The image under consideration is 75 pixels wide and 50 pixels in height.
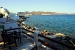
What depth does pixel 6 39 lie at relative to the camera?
25.2 feet

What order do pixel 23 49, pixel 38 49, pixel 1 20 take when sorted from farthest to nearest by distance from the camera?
pixel 1 20 < pixel 38 49 < pixel 23 49

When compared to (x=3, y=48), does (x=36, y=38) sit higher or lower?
higher

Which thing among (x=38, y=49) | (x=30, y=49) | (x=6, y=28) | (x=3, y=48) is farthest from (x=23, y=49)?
(x=6, y=28)

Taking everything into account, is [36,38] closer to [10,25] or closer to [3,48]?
[3,48]

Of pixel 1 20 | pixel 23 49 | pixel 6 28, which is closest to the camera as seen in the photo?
pixel 23 49

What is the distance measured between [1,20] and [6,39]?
3.77m

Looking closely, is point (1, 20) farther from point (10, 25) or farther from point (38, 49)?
point (38, 49)

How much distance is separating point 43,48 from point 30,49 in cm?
185

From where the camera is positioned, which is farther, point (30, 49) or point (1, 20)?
point (1, 20)

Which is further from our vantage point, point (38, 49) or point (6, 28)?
point (6, 28)

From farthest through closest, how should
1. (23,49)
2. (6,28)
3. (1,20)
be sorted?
1. (1,20)
2. (6,28)
3. (23,49)

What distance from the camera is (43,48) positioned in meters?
7.82

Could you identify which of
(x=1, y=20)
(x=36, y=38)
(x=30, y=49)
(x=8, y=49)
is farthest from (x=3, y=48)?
(x=1, y=20)

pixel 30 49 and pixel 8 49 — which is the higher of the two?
pixel 30 49
